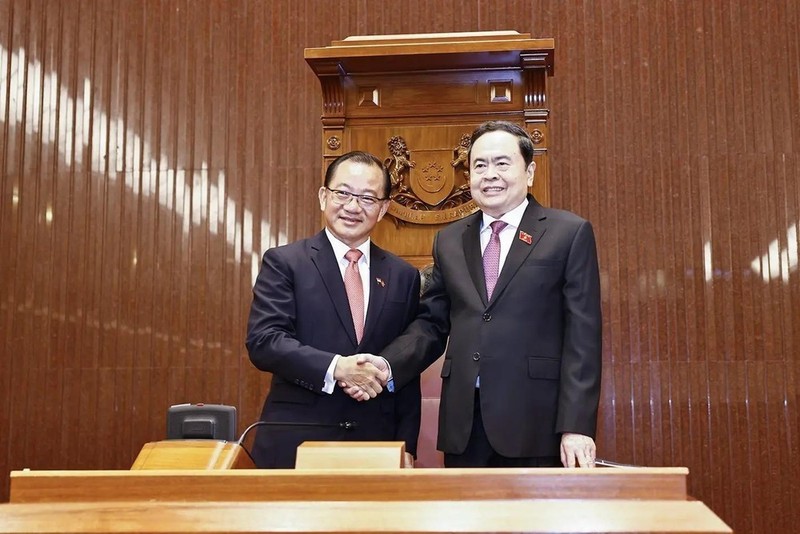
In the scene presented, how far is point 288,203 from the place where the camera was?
3639 millimetres

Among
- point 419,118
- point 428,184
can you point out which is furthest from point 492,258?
point 419,118

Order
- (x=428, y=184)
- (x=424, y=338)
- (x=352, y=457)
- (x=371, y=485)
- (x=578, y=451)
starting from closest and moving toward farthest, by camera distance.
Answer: (x=371, y=485), (x=352, y=457), (x=578, y=451), (x=424, y=338), (x=428, y=184)

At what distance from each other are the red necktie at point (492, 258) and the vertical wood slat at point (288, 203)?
4.88ft

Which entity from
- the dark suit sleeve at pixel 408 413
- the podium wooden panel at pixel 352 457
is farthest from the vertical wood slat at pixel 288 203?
the podium wooden panel at pixel 352 457

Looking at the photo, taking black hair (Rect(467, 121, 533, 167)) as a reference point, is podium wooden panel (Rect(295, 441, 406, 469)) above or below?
below

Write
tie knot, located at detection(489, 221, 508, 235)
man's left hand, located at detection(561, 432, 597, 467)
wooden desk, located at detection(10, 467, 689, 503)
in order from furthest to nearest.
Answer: tie knot, located at detection(489, 221, 508, 235)
man's left hand, located at detection(561, 432, 597, 467)
wooden desk, located at detection(10, 467, 689, 503)

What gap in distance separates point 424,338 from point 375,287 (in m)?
0.22

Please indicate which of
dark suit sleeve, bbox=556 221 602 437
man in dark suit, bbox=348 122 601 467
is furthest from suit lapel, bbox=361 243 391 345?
dark suit sleeve, bbox=556 221 602 437

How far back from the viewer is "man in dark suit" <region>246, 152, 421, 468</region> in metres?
2.14

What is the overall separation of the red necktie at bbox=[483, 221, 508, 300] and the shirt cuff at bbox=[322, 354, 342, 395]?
1.34 feet

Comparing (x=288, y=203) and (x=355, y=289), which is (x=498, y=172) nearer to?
(x=355, y=289)

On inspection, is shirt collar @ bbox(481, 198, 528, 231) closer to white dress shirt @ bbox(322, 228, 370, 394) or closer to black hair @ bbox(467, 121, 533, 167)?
black hair @ bbox(467, 121, 533, 167)

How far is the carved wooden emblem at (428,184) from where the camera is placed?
3.21 m

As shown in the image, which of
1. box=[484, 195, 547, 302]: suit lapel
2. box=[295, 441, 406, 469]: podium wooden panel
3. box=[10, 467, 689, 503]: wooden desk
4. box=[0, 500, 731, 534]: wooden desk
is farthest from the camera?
box=[484, 195, 547, 302]: suit lapel
